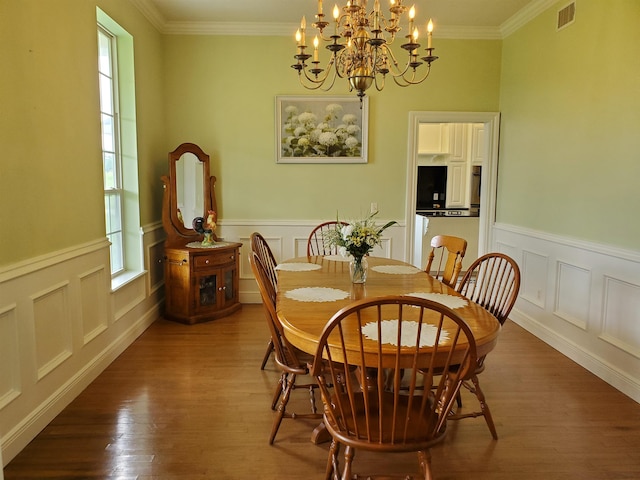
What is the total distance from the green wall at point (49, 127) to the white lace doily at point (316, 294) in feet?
4.48

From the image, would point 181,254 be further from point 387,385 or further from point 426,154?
point 426,154

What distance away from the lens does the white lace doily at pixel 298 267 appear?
3012mm

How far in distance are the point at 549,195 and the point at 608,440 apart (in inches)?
82.2

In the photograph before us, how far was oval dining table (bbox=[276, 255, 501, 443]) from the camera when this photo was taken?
1.80m

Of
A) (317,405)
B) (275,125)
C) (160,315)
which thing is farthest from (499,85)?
(160,315)

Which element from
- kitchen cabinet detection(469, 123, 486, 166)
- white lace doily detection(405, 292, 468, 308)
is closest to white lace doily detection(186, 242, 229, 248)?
white lace doily detection(405, 292, 468, 308)

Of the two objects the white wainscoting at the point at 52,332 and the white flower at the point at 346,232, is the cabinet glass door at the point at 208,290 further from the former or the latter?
the white flower at the point at 346,232

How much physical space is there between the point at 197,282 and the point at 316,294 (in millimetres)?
2135

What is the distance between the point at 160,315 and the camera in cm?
447

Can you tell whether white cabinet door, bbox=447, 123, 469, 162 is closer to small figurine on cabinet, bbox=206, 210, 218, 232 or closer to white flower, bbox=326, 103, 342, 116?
white flower, bbox=326, 103, 342, 116

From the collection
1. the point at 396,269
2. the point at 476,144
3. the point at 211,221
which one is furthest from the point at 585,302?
the point at 476,144

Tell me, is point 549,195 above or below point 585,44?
below

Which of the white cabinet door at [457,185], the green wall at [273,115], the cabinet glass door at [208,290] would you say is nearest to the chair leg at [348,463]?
the cabinet glass door at [208,290]

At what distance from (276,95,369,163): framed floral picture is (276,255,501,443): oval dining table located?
5.46ft
